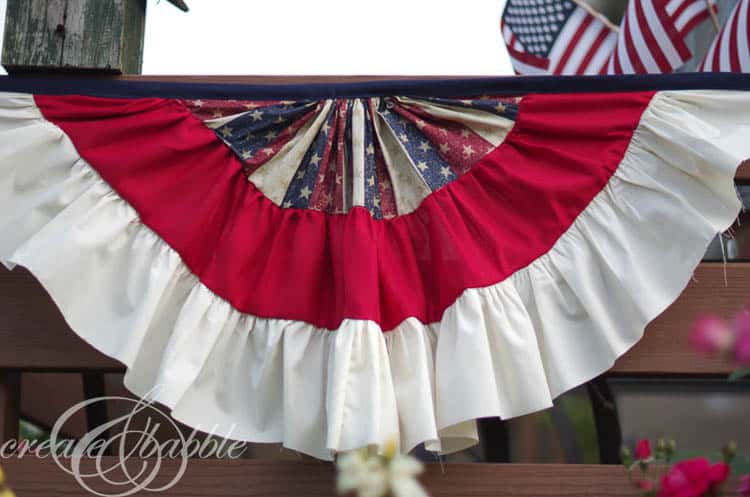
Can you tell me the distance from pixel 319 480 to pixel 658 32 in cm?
200

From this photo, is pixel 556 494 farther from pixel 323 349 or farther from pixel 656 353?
pixel 323 349

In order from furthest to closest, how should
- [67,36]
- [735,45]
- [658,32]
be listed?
[658,32] → [735,45] → [67,36]

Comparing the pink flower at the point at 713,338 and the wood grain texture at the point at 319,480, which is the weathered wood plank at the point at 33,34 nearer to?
the wood grain texture at the point at 319,480

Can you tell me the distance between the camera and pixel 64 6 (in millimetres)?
1818

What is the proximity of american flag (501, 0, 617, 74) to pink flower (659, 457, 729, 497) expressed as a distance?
101 inches

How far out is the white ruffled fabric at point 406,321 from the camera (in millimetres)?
1466

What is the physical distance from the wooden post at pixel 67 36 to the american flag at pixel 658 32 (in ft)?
5.81

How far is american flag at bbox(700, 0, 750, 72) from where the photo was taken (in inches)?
94.9

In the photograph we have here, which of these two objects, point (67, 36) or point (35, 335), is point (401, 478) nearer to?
point (35, 335)

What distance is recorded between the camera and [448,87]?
170 centimetres

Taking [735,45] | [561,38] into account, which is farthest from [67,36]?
[561,38]

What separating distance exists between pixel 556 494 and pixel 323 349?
501 mm

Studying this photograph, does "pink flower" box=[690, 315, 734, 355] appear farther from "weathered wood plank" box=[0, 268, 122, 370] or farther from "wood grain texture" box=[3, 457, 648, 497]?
"weathered wood plank" box=[0, 268, 122, 370]

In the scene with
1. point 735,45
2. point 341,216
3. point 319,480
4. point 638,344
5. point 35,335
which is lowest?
point 319,480
